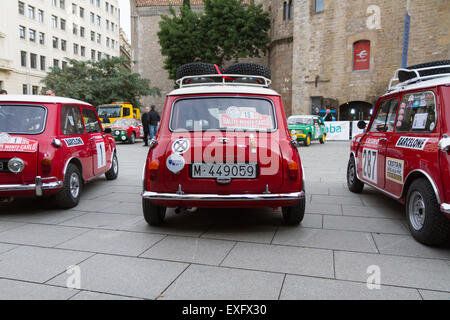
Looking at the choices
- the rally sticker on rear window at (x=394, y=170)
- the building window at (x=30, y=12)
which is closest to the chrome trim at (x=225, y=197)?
the rally sticker on rear window at (x=394, y=170)

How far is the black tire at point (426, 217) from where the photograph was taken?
3631 mm

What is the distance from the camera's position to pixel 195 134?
4.21 m

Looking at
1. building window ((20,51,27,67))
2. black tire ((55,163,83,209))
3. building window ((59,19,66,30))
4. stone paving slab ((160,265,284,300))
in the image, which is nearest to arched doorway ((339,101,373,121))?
black tire ((55,163,83,209))

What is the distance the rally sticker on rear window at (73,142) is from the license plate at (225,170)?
252 cm

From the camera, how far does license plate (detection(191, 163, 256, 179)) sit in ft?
13.1

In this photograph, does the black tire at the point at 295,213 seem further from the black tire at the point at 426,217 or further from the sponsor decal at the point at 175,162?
the sponsor decal at the point at 175,162

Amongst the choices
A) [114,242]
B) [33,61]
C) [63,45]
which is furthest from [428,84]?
[63,45]

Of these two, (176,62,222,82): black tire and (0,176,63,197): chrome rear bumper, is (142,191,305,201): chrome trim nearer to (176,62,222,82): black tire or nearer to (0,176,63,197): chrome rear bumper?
(0,176,63,197): chrome rear bumper

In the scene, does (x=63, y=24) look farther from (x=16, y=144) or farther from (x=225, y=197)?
(x=225, y=197)

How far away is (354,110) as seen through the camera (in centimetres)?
2842

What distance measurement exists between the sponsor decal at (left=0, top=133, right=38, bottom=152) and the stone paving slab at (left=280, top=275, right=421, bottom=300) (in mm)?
3826

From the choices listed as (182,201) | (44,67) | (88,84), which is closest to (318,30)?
(88,84)

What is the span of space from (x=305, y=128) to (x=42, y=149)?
47.7ft
